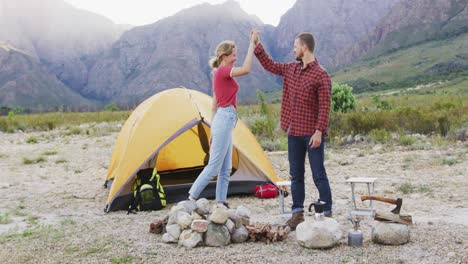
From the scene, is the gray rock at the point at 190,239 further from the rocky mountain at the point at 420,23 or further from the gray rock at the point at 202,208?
the rocky mountain at the point at 420,23

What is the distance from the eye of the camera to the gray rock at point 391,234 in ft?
16.1

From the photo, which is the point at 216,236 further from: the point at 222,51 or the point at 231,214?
the point at 222,51

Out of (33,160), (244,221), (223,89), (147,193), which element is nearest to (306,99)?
(223,89)

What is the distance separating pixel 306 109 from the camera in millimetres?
5410

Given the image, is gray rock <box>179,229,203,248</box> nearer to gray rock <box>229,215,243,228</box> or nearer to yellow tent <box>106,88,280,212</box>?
gray rock <box>229,215,243,228</box>

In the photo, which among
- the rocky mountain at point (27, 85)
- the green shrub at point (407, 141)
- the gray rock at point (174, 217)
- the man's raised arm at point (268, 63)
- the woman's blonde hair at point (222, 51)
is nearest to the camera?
the gray rock at point (174, 217)

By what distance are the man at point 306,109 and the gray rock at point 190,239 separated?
3.66ft

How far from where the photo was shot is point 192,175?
927cm

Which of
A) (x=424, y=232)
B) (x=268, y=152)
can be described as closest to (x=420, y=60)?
(x=268, y=152)

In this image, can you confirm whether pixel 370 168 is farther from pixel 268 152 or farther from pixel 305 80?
pixel 305 80

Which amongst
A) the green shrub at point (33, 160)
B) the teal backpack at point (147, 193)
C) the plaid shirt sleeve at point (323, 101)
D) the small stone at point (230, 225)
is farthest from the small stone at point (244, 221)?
the green shrub at point (33, 160)

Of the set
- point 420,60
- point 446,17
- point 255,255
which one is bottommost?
point 255,255

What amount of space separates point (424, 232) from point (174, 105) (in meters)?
4.37

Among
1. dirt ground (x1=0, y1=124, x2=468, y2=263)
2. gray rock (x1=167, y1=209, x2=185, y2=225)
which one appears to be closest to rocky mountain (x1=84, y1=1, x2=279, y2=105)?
dirt ground (x1=0, y1=124, x2=468, y2=263)
